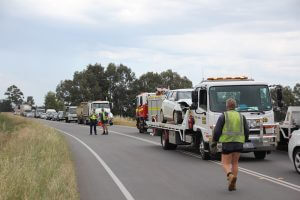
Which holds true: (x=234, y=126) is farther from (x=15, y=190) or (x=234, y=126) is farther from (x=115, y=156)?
(x=115, y=156)

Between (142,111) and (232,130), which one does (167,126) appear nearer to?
(232,130)

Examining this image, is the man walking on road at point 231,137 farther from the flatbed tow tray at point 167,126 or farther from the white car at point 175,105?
the white car at point 175,105

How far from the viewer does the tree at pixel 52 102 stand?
453ft

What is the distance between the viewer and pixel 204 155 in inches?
621

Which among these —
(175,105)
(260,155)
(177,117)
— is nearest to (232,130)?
(260,155)

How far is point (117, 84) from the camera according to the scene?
98.4m

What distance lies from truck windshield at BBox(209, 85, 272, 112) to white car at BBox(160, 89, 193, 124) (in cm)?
331

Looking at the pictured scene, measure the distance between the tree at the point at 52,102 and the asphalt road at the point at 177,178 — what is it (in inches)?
4770

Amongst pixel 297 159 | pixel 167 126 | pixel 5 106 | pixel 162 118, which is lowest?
pixel 297 159

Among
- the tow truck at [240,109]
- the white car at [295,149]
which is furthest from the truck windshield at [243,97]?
the white car at [295,149]

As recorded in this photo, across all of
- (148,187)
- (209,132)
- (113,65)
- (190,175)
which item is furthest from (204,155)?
(113,65)

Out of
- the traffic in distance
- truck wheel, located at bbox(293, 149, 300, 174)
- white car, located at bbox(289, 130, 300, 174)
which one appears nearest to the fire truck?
the traffic in distance

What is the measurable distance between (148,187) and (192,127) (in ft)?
20.9

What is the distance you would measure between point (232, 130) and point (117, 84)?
8871cm
